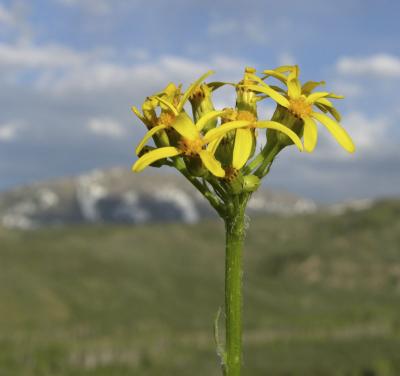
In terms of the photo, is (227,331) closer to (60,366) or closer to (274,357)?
(60,366)

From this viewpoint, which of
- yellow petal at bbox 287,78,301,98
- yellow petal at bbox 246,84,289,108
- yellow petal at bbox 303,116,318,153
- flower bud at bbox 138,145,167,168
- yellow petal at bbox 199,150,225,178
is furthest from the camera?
yellow petal at bbox 287,78,301,98

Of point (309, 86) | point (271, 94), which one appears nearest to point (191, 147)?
point (271, 94)

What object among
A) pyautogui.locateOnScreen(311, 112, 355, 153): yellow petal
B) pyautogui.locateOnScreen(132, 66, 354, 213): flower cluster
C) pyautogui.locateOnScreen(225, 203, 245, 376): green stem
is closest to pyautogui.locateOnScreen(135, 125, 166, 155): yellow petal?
pyautogui.locateOnScreen(132, 66, 354, 213): flower cluster

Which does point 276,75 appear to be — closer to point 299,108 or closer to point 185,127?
point 299,108

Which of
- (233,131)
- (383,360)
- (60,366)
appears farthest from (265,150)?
(60,366)

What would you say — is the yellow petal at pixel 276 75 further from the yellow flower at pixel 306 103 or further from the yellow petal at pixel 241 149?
the yellow petal at pixel 241 149

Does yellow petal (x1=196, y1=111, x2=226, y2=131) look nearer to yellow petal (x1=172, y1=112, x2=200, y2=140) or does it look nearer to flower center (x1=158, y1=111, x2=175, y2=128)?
yellow petal (x1=172, y1=112, x2=200, y2=140)

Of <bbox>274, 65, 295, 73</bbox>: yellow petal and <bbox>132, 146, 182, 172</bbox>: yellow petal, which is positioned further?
<bbox>274, 65, 295, 73</bbox>: yellow petal

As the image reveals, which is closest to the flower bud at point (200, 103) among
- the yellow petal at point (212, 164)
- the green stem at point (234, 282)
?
the green stem at point (234, 282)
